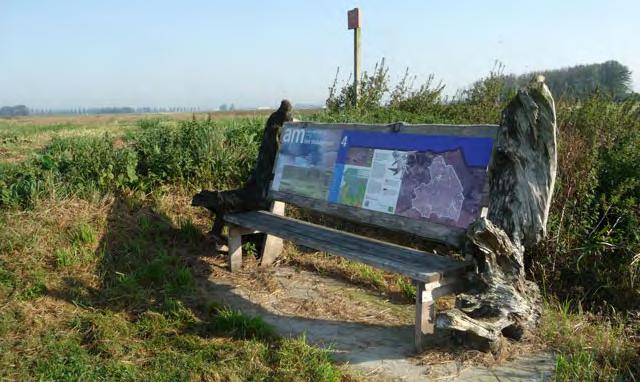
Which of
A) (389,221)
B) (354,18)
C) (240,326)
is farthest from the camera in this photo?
(354,18)

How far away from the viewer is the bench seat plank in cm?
351

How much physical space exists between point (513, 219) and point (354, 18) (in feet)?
22.7

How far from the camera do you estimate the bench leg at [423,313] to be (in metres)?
3.47

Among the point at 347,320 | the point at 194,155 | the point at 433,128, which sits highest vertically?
the point at 433,128

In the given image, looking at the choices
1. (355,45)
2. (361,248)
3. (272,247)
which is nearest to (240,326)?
(361,248)

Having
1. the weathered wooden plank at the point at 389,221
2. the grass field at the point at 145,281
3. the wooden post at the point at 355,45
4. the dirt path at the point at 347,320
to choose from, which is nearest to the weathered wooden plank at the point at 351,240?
the weathered wooden plank at the point at 389,221

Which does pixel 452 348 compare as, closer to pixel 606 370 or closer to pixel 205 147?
pixel 606 370

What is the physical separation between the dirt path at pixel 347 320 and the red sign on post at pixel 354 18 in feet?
18.3

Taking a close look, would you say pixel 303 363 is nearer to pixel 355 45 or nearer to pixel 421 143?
pixel 421 143

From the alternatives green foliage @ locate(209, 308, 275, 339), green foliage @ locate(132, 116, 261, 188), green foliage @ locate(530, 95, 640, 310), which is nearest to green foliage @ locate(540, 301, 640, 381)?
green foliage @ locate(530, 95, 640, 310)

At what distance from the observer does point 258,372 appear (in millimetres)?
3225

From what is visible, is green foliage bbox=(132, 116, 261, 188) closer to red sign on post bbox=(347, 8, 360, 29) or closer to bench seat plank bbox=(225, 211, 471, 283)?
bench seat plank bbox=(225, 211, 471, 283)

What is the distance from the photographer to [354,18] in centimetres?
965

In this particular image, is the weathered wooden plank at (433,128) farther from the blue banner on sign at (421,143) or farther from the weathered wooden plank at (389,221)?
the weathered wooden plank at (389,221)
